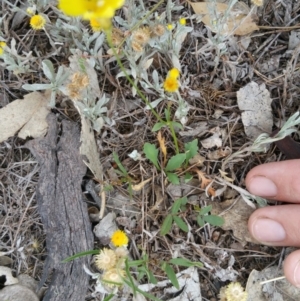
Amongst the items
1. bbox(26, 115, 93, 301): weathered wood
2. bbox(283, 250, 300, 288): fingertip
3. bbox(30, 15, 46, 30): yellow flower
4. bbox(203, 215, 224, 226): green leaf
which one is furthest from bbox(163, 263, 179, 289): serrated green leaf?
bbox(30, 15, 46, 30): yellow flower

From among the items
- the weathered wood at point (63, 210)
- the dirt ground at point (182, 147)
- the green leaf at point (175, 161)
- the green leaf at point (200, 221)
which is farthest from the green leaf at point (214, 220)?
the weathered wood at point (63, 210)

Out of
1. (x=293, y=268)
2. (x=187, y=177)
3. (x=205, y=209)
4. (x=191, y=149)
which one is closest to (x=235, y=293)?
(x=293, y=268)

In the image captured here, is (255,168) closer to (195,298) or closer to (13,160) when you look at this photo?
(195,298)

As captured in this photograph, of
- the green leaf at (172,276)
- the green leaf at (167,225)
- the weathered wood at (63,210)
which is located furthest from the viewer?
the weathered wood at (63,210)

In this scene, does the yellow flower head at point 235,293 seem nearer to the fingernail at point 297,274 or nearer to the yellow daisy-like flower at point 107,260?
the fingernail at point 297,274

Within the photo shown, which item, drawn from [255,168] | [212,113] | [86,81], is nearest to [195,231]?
[255,168]

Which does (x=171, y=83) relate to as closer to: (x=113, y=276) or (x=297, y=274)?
(x=113, y=276)
